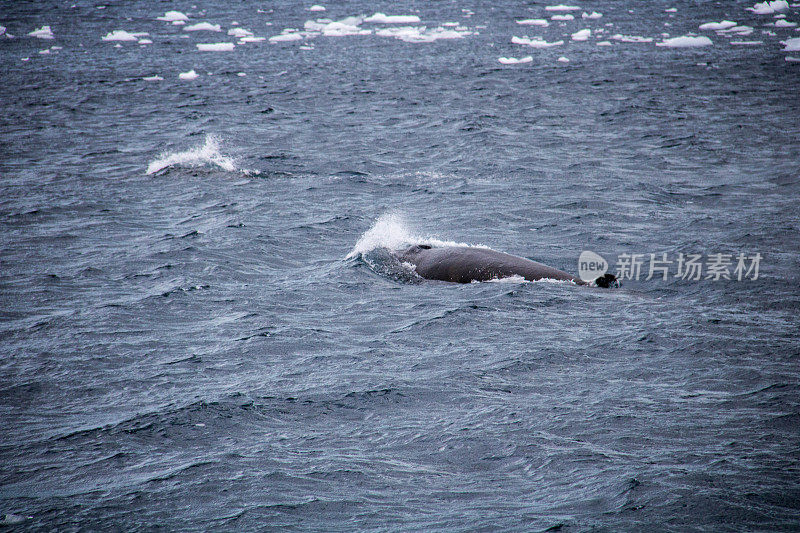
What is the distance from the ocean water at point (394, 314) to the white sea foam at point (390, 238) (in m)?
0.08

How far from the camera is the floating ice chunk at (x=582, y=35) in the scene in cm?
3700

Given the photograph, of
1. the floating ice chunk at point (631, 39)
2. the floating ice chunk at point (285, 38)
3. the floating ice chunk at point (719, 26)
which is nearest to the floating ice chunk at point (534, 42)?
the floating ice chunk at point (631, 39)

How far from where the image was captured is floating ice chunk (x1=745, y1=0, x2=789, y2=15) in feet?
139

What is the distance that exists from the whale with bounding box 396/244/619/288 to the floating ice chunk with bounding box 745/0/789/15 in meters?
37.0

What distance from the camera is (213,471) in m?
7.15

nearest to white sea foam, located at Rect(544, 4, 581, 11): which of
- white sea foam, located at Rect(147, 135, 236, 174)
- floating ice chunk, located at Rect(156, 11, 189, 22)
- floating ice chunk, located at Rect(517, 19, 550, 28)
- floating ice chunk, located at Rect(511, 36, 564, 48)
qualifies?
floating ice chunk, located at Rect(517, 19, 550, 28)

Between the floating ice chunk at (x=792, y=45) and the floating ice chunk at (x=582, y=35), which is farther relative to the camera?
the floating ice chunk at (x=582, y=35)

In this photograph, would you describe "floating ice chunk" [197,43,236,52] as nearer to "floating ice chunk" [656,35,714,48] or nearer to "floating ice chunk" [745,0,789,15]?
"floating ice chunk" [656,35,714,48]

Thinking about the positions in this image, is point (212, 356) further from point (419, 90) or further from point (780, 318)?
point (419, 90)

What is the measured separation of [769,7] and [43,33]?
38.7 metres

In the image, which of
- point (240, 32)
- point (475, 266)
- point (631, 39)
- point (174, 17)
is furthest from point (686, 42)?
point (174, 17)

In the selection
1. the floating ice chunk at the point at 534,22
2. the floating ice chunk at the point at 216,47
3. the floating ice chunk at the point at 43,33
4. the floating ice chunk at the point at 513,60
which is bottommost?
the floating ice chunk at the point at 513,60
